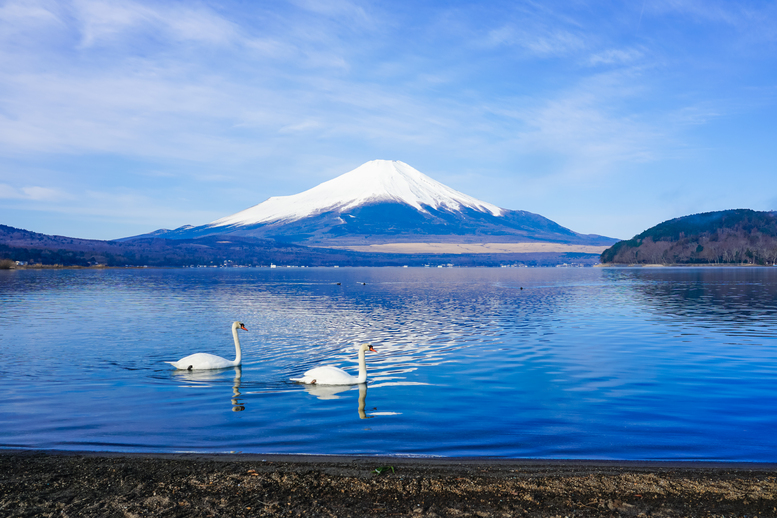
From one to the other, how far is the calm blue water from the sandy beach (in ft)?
5.37

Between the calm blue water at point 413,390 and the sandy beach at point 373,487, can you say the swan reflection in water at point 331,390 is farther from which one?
the sandy beach at point 373,487

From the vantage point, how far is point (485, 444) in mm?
12992

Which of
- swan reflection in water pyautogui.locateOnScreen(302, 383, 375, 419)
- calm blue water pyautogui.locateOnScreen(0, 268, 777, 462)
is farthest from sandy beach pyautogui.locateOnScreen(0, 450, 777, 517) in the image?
swan reflection in water pyautogui.locateOnScreen(302, 383, 375, 419)

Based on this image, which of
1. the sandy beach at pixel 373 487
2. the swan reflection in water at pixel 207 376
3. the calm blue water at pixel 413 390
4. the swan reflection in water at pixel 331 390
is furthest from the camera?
the swan reflection in water at pixel 207 376

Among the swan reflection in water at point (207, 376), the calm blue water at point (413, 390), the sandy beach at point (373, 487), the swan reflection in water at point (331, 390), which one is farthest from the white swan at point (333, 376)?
the sandy beach at point (373, 487)

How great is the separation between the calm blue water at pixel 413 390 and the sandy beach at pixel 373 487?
1.64 metres

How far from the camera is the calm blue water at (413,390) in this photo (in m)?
13.3

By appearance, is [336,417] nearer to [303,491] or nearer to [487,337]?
[303,491]

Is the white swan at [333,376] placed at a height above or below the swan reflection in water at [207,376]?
above

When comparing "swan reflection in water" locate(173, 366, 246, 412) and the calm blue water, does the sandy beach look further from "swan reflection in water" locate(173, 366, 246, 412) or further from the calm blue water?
"swan reflection in water" locate(173, 366, 246, 412)

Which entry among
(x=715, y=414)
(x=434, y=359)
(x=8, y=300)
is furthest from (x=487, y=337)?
(x=8, y=300)

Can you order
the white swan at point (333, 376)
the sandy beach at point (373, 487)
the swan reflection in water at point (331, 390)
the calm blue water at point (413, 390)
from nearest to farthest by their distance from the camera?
the sandy beach at point (373, 487) < the calm blue water at point (413, 390) < the swan reflection in water at point (331, 390) < the white swan at point (333, 376)

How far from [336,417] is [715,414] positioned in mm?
10820

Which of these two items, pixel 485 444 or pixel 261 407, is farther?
pixel 261 407
